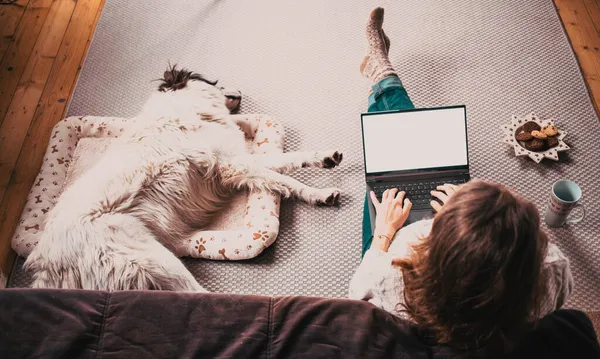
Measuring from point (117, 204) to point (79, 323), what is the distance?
1.96 ft

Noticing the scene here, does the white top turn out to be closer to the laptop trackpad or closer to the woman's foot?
the laptop trackpad

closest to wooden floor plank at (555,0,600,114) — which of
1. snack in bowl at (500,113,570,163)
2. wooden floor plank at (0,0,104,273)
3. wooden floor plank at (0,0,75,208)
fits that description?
snack in bowl at (500,113,570,163)

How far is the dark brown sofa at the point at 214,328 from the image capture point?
1.11 m

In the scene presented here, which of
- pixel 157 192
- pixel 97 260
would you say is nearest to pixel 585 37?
pixel 157 192

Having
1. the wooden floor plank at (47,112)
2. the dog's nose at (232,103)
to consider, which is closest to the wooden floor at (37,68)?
the wooden floor plank at (47,112)

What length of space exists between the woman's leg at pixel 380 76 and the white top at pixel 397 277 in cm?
36

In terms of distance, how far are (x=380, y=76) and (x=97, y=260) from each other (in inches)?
50.6

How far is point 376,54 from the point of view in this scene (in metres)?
2.21

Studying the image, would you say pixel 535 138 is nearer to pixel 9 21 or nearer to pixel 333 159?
pixel 333 159

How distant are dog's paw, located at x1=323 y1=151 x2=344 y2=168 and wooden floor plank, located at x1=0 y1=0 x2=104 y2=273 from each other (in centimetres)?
127

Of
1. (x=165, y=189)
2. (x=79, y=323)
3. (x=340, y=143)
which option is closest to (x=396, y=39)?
(x=340, y=143)

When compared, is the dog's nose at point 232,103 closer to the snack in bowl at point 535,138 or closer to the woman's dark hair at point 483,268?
the snack in bowl at point 535,138

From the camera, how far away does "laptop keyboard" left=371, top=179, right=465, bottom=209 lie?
5.72 ft

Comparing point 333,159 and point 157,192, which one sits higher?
point 333,159
